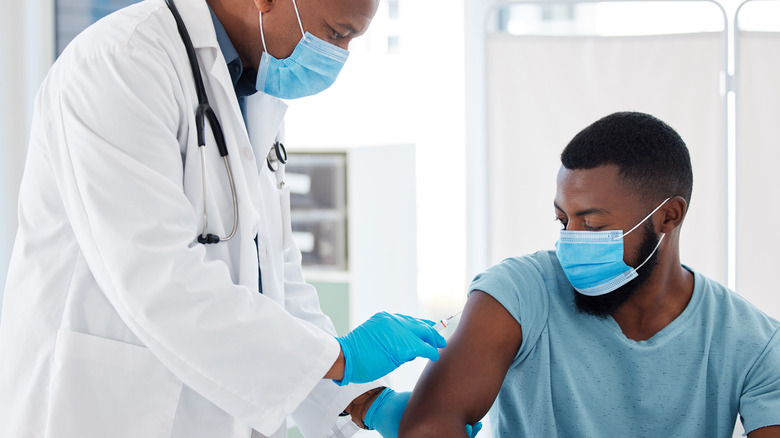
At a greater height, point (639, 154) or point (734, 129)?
point (734, 129)

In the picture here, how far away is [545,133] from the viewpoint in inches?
88.6

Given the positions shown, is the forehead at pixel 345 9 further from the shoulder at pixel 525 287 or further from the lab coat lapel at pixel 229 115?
the shoulder at pixel 525 287

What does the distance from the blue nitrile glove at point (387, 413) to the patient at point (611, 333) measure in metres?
0.06

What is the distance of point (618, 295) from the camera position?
4.84 ft

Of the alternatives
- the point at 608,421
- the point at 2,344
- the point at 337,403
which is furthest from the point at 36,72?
the point at 608,421

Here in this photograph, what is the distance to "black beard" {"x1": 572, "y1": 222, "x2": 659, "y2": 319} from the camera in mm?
1466

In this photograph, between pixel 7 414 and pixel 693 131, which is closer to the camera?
pixel 7 414

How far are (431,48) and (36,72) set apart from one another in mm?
1899

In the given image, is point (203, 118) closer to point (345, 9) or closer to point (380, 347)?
point (345, 9)

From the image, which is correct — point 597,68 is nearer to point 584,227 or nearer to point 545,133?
point 545,133

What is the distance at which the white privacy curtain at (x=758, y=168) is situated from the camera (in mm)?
2139

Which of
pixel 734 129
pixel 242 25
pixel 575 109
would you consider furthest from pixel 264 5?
pixel 734 129

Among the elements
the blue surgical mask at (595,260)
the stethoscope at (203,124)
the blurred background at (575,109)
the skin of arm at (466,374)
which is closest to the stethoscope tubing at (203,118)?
the stethoscope at (203,124)

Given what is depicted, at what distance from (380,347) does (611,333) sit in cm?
54
